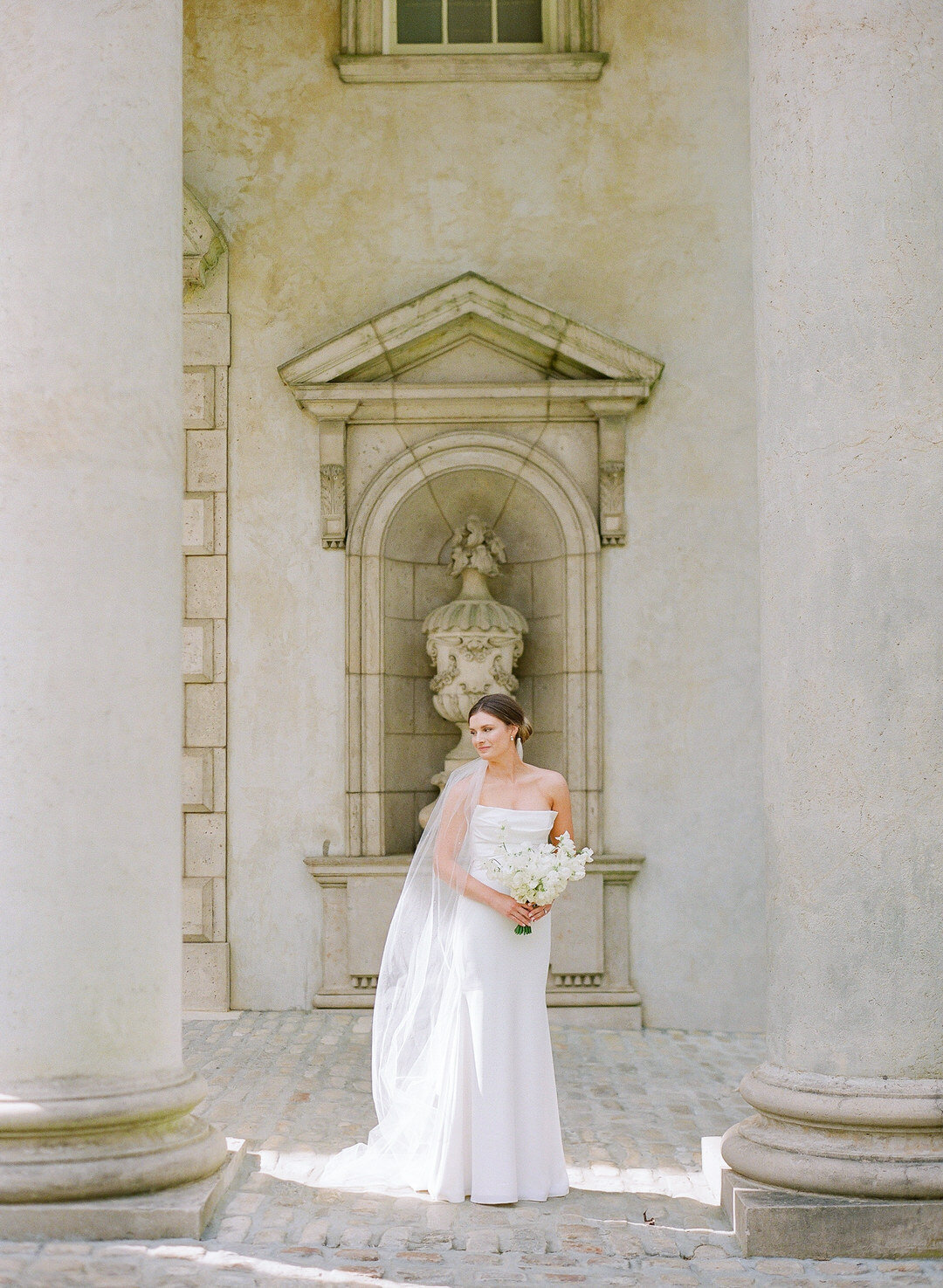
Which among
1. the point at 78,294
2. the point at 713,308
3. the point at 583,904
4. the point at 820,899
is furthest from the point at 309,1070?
the point at 713,308

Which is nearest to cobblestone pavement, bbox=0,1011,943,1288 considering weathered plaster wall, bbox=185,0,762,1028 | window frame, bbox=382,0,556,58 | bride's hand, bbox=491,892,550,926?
bride's hand, bbox=491,892,550,926

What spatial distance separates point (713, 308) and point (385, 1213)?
617 cm

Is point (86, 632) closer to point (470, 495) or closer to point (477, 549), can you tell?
point (477, 549)

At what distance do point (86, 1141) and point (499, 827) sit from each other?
1.70 meters

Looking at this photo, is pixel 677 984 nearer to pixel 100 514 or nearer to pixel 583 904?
pixel 583 904

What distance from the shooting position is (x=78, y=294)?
4.55 meters

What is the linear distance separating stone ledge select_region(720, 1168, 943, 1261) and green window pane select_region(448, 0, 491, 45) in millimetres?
7764

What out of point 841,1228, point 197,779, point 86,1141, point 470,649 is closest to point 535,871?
point 841,1228

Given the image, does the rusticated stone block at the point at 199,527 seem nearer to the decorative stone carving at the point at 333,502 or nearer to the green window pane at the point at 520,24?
the decorative stone carving at the point at 333,502

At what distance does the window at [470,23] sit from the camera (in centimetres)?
945

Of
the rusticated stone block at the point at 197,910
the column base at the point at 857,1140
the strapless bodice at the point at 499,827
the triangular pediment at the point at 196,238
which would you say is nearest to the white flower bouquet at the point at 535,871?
the strapless bodice at the point at 499,827

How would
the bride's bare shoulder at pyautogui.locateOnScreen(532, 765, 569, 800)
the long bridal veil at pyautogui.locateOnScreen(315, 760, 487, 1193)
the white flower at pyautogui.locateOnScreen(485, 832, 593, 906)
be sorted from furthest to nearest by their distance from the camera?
the bride's bare shoulder at pyautogui.locateOnScreen(532, 765, 569, 800), the long bridal veil at pyautogui.locateOnScreen(315, 760, 487, 1193), the white flower at pyautogui.locateOnScreen(485, 832, 593, 906)

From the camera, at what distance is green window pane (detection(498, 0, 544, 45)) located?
31.0ft

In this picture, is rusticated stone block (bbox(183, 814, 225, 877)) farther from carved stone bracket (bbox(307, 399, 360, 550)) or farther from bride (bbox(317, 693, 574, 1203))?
bride (bbox(317, 693, 574, 1203))
